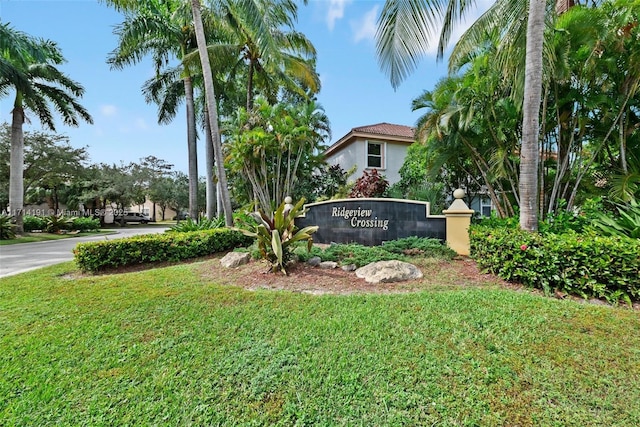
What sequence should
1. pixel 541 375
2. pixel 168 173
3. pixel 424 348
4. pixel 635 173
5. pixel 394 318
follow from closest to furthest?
pixel 541 375, pixel 424 348, pixel 394 318, pixel 635 173, pixel 168 173

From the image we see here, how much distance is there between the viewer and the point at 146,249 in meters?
7.22

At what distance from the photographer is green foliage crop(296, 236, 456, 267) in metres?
6.22

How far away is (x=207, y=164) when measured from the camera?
551 inches

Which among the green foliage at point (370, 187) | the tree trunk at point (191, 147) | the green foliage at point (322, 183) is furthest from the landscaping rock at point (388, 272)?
the tree trunk at point (191, 147)

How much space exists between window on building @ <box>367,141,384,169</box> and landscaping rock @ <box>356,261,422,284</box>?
32.2 feet

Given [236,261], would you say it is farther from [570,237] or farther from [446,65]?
[446,65]

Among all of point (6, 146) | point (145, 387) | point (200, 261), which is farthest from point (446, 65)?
point (6, 146)

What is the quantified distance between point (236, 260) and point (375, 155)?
10.3 meters

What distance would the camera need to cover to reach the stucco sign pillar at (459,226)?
22.8ft

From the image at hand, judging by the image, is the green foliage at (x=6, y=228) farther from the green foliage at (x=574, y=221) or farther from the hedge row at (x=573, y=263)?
the green foliage at (x=574, y=221)

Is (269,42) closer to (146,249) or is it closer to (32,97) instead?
(146,249)

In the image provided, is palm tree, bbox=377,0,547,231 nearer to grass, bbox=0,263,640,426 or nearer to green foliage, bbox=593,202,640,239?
green foliage, bbox=593,202,640,239

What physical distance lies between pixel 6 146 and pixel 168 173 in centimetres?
2198

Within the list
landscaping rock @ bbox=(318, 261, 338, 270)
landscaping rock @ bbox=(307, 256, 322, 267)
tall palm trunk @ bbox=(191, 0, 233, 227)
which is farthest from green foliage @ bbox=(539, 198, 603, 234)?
tall palm trunk @ bbox=(191, 0, 233, 227)
